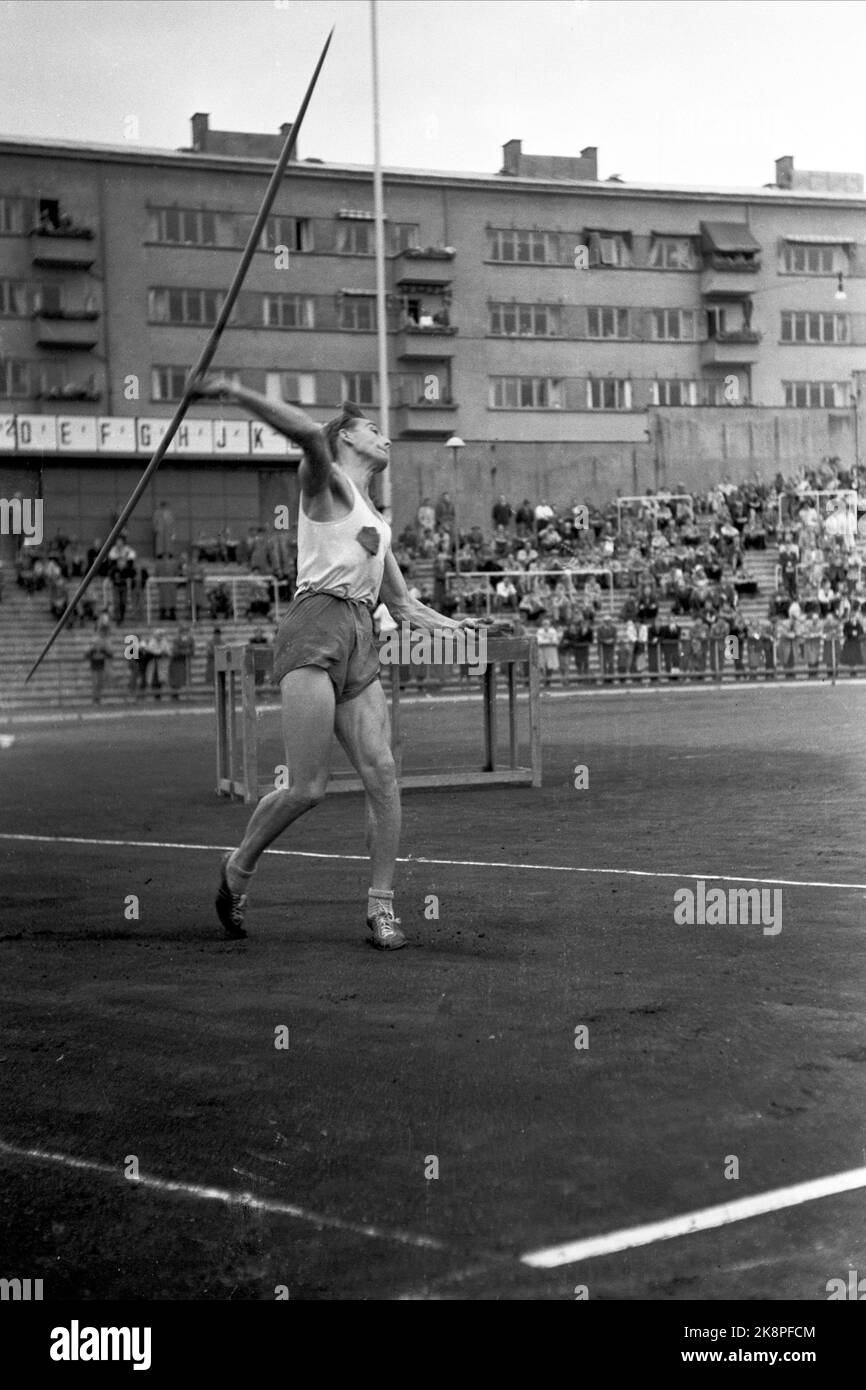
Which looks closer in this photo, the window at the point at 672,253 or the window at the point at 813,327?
the window at the point at 672,253

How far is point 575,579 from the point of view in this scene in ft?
141

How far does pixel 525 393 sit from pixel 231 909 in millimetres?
65074

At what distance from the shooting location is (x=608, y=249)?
72125mm

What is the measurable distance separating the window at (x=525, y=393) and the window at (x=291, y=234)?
30.7 ft

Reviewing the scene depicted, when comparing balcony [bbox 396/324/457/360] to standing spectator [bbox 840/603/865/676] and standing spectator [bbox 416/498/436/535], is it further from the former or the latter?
standing spectator [bbox 840/603/865/676]

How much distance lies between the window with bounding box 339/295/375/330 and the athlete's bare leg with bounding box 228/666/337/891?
61.8 metres

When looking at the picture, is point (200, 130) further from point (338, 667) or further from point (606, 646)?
point (338, 667)

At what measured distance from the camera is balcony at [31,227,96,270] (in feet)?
199

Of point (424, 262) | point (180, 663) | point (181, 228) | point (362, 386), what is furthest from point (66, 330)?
point (180, 663)

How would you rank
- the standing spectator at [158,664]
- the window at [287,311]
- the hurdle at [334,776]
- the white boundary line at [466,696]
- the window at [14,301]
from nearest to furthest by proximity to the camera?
the hurdle at [334,776]
the white boundary line at [466,696]
the standing spectator at [158,664]
the window at [14,301]
the window at [287,311]

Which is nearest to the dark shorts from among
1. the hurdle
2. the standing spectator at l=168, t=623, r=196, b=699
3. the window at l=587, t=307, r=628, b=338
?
the hurdle

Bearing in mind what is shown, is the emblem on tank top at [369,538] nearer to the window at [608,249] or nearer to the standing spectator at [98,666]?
the standing spectator at [98,666]

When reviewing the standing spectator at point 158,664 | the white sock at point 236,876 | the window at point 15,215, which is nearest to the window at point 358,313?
the window at point 15,215

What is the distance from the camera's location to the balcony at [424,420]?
67750 mm
